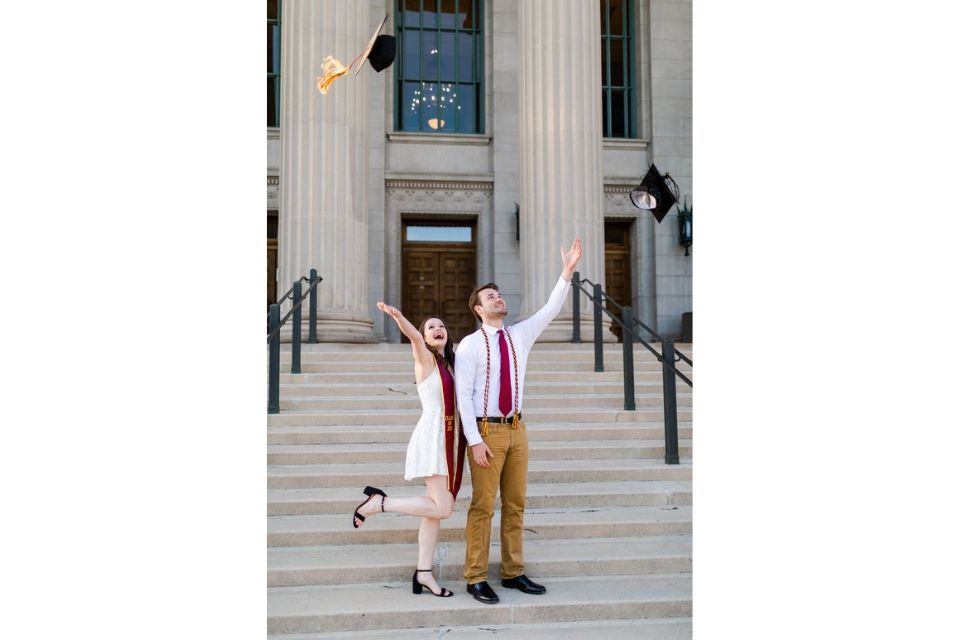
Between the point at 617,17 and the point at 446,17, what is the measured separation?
384cm

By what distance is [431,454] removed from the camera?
177 inches

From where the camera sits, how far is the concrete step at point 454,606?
14.3 feet

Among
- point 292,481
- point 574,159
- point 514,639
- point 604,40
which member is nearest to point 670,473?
point 514,639

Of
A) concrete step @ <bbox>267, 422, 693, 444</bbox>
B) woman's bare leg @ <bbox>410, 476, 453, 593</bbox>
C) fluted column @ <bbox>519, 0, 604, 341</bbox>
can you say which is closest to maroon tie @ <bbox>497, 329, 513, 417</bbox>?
woman's bare leg @ <bbox>410, 476, 453, 593</bbox>

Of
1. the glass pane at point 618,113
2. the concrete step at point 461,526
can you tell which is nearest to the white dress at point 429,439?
the concrete step at point 461,526

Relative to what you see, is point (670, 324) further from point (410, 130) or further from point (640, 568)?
point (640, 568)

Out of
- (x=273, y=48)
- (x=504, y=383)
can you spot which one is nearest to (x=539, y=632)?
(x=504, y=383)

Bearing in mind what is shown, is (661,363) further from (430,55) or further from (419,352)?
(430,55)

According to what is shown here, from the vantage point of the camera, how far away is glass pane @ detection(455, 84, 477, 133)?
16.2 meters

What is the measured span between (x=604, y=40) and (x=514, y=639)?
49.5 feet

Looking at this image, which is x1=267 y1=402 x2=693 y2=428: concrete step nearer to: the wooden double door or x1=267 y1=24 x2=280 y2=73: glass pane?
the wooden double door

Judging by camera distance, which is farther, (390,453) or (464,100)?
(464,100)

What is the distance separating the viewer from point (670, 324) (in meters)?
15.9

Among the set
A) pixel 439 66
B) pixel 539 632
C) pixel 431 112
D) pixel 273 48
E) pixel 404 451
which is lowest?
pixel 539 632
